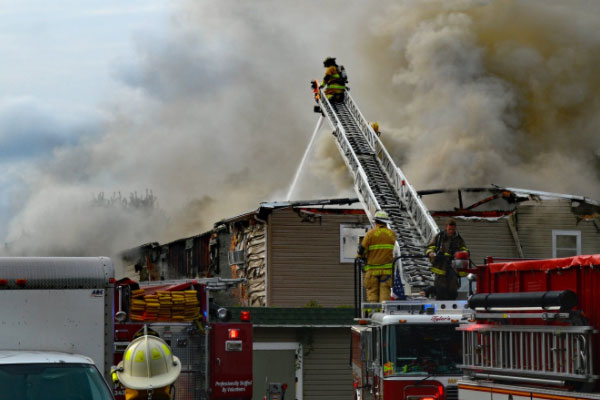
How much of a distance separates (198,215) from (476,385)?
31.2m

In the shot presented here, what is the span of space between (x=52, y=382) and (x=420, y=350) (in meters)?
5.12

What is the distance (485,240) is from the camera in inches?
1049

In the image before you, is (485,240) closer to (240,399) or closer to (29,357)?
(240,399)

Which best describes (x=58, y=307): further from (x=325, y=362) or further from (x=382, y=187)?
(x=325, y=362)

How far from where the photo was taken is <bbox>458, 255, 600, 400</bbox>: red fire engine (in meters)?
8.07

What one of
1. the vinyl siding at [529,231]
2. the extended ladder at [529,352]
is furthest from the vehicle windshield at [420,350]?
the vinyl siding at [529,231]

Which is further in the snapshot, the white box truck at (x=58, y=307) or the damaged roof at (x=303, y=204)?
the damaged roof at (x=303, y=204)

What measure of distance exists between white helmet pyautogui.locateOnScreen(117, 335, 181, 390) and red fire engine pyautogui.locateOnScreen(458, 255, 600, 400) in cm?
291

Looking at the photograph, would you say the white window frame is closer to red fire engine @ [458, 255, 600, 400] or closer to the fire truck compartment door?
the fire truck compartment door

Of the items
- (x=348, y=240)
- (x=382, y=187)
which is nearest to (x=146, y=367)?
(x=382, y=187)

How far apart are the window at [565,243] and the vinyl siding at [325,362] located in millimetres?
7079

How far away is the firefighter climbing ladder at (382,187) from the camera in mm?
19459

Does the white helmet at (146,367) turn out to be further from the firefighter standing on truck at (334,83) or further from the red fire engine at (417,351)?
the firefighter standing on truck at (334,83)

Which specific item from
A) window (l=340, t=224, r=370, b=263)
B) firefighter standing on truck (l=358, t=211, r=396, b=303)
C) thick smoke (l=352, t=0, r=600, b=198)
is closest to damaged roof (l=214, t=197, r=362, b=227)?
window (l=340, t=224, r=370, b=263)
